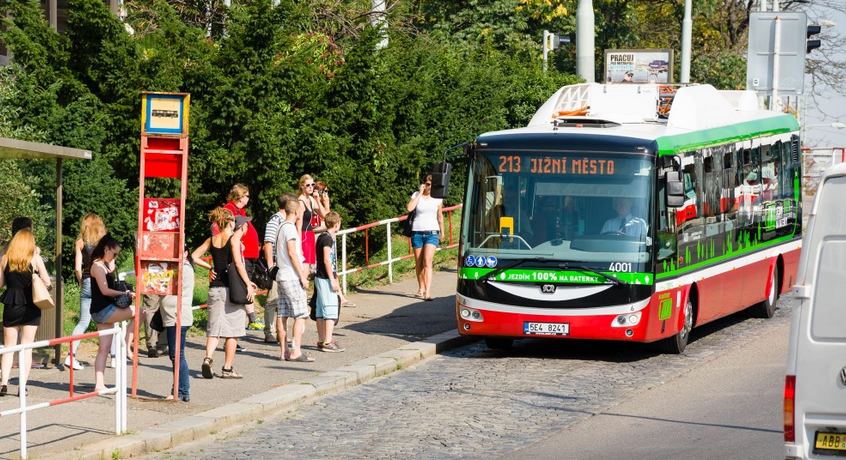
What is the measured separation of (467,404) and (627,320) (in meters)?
2.87

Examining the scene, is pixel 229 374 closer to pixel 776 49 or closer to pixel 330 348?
pixel 330 348

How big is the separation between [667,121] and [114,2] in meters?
14.1

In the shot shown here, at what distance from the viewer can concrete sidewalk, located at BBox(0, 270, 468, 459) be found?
32.0ft

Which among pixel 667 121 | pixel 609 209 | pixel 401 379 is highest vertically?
pixel 667 121

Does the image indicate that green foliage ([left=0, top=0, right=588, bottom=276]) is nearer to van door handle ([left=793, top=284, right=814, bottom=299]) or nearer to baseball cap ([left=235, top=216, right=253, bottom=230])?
baseball cap ([left=235, top=216, right=253, bottom=230])

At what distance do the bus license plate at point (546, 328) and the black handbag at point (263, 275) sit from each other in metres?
2.81

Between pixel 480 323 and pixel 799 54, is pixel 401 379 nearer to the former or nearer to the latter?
pixel 480 323

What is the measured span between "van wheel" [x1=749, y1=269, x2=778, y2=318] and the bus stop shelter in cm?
993

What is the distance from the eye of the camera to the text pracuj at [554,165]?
14453mm

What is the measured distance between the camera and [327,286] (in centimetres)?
1450

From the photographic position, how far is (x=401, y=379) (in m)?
13.4

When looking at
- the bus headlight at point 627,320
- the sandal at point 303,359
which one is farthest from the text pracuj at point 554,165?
the sandal at point 303,359

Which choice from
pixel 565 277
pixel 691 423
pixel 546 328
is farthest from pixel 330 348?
pixel 691 423

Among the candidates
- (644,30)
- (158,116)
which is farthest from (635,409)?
(644,30)
